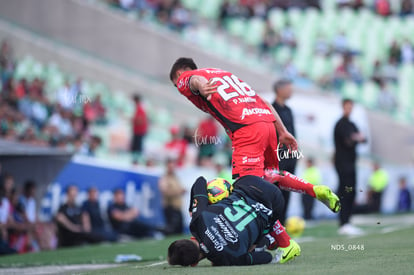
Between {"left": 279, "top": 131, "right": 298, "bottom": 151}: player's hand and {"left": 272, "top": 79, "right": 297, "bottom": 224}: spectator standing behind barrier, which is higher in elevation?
{"left": 272, "top": 79, "right": 297, "bottom": 224}: spectator standing behind barrier

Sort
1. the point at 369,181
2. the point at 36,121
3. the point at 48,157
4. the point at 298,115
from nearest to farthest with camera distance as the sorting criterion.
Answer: the point at 48,157 → the point at 36,121 → the point at 369,181 → the point at 298,115

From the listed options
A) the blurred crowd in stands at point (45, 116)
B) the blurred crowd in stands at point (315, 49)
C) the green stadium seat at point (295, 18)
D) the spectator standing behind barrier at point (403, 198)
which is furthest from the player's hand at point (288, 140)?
the green stadium seat at point (295, 18)

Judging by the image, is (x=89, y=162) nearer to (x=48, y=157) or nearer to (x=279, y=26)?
(x=48, y=157)

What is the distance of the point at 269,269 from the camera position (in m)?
7.76

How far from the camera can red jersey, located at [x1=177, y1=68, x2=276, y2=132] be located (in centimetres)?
899

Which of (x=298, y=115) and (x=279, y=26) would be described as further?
(x=279, y=26)

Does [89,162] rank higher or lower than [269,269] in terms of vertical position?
higher

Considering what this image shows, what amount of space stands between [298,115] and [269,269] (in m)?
17.6

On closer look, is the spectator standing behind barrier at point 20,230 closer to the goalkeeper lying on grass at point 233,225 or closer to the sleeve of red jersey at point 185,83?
the sleeve of red jersey at point 185,83

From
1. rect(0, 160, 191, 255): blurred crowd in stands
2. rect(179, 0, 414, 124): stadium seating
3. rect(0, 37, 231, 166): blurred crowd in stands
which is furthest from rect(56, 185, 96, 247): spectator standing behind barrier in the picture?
rect(179, 0, 414, 124): stadium seating

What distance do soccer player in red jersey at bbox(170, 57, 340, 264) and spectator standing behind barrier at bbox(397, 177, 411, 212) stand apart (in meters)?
14.9

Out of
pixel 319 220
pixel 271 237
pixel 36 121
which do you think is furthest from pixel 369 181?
pixel 271 237

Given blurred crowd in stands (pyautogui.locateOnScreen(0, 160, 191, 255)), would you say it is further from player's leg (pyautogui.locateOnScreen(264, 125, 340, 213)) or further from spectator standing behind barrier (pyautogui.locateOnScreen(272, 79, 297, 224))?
player's leg (pyautogui.locateOnScreen(264, 125, 340, 213))

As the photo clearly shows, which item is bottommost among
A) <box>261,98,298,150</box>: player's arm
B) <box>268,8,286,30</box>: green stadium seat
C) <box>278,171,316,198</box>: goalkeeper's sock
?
<box>278,171,316,198</box>: goalkeeper's sock
